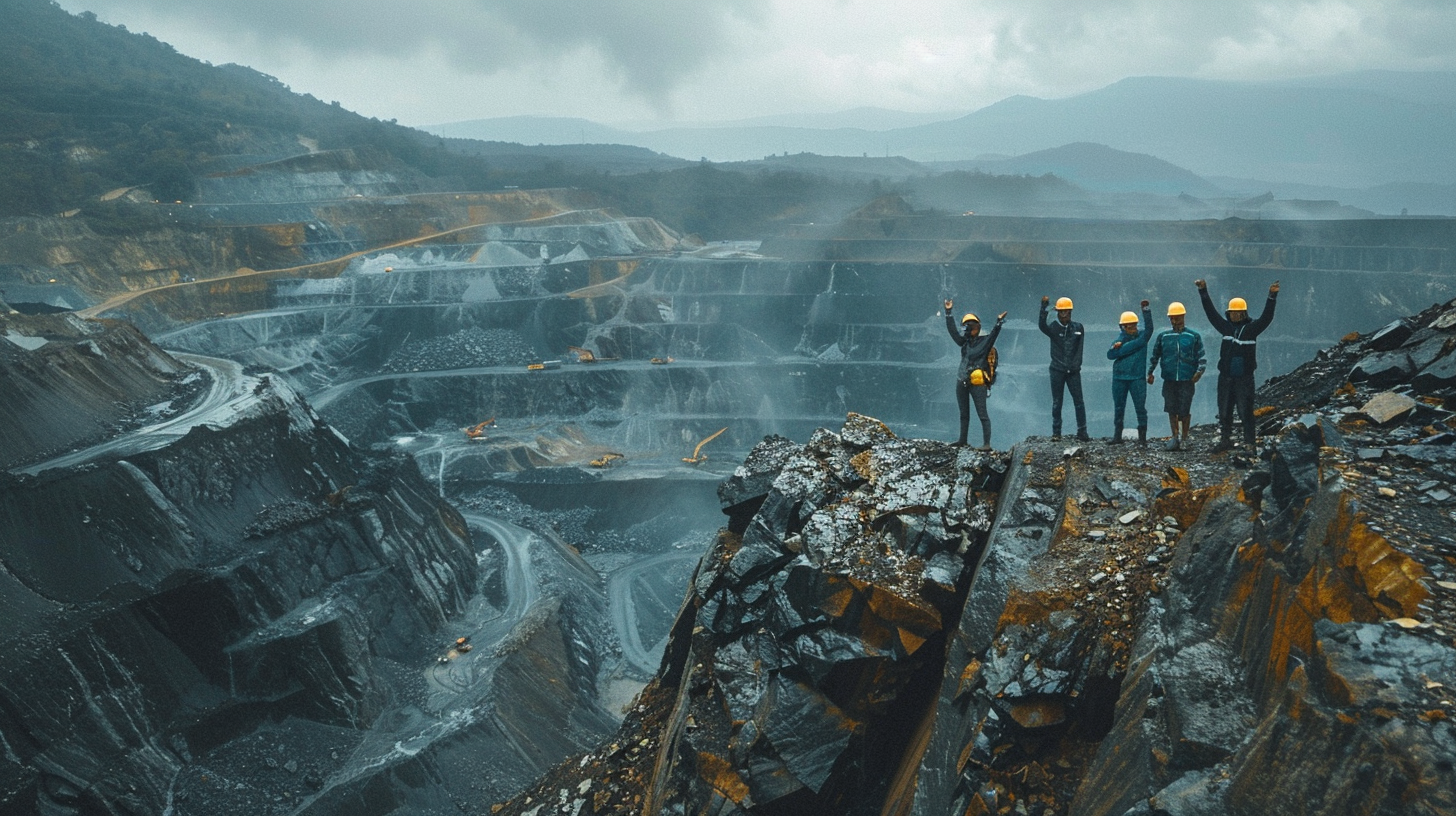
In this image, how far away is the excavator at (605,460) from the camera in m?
36.6

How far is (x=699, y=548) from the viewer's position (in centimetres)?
3061

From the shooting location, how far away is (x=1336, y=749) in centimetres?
357

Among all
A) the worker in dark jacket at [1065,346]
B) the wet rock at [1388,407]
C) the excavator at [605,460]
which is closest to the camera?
the wet rock at [1388,407]

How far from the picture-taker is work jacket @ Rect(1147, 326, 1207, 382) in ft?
28.6

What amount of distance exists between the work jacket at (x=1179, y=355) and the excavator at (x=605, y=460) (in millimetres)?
29843

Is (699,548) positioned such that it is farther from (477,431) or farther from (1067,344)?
(1067,344)

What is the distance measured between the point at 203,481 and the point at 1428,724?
2477cm

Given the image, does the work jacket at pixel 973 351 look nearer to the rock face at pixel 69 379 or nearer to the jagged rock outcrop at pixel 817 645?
the jagged rock outcrop at pixel 817 645

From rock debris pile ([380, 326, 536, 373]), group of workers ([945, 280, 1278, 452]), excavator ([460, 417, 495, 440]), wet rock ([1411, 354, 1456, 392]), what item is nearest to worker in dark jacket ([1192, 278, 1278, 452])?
group of workers ([945, 280, 1278, 452])

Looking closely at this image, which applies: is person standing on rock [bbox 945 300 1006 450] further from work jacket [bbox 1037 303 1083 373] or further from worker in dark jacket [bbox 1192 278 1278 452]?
worker in dark jacket [bbox 1192 278 1278 452]

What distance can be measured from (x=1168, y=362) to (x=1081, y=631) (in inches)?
163

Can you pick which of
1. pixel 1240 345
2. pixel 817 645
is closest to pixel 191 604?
pixel 817 645

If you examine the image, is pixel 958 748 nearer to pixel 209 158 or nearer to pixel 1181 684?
pixel 1181 684

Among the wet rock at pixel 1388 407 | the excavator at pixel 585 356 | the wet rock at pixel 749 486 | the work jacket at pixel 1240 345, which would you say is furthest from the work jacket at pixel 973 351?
the excavator at pixel 585 356
